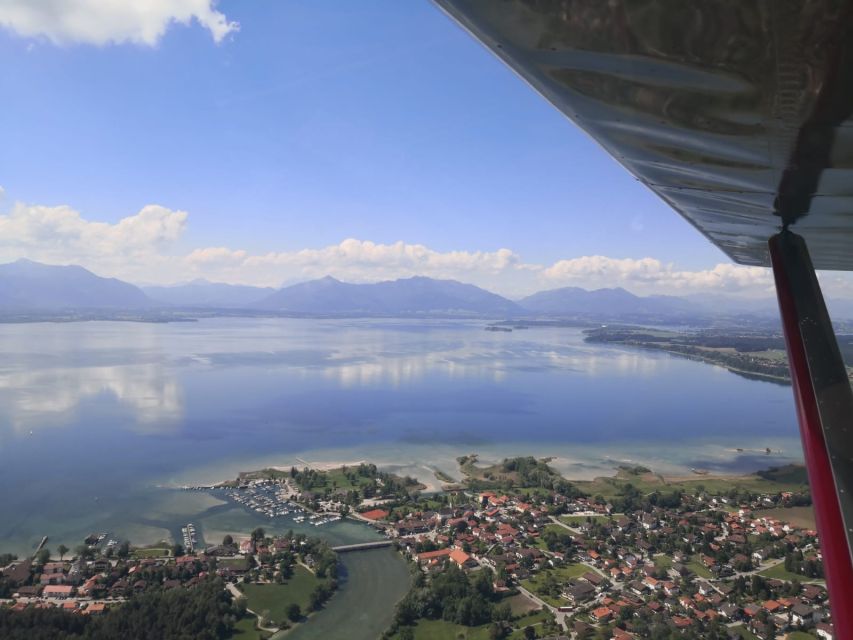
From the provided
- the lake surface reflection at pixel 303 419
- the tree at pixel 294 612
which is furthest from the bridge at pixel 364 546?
the tree at pixel 294 612

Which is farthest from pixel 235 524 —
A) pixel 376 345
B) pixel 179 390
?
pixel 376 345

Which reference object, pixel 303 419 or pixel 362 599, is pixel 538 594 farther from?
pixel 303 419

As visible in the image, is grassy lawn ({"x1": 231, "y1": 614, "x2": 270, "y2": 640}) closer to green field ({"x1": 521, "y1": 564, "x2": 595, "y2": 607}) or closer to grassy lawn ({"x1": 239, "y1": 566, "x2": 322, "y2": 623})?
grassy lawn ({"x1": 239, "y1": 566, "x2": 322, "y2": 623})

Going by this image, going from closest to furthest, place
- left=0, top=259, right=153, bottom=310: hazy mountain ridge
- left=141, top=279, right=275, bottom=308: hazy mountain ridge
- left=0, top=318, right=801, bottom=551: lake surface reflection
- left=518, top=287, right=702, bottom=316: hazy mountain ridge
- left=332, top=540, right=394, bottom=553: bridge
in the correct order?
left=332, top=540, right=394, bottom=553: bridge → left=0, top=318, right=801, bottom=551: lake surface reflection → left=0, top=259, right=153, bottom=310: hazy mountain ridge → left=518, top=287, right=702, bottom=316: hazy mountain ridge → left=141, top=279, right=275, bottom=308: hazy mountain ridge

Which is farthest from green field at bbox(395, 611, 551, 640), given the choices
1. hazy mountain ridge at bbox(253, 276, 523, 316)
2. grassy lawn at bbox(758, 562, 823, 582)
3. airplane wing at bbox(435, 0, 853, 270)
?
hazy mountain ridge at bbox(253, 276, 523, 316)

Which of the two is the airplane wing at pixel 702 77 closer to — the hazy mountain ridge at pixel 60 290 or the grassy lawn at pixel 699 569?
the grassy lawn at pixel 699 569

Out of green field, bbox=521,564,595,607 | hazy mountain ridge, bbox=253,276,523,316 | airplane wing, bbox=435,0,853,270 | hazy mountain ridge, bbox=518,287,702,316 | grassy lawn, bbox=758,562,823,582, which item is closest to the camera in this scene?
airplane wing, bbox=435,0,853,270

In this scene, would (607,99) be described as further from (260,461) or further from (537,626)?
(260,461)
